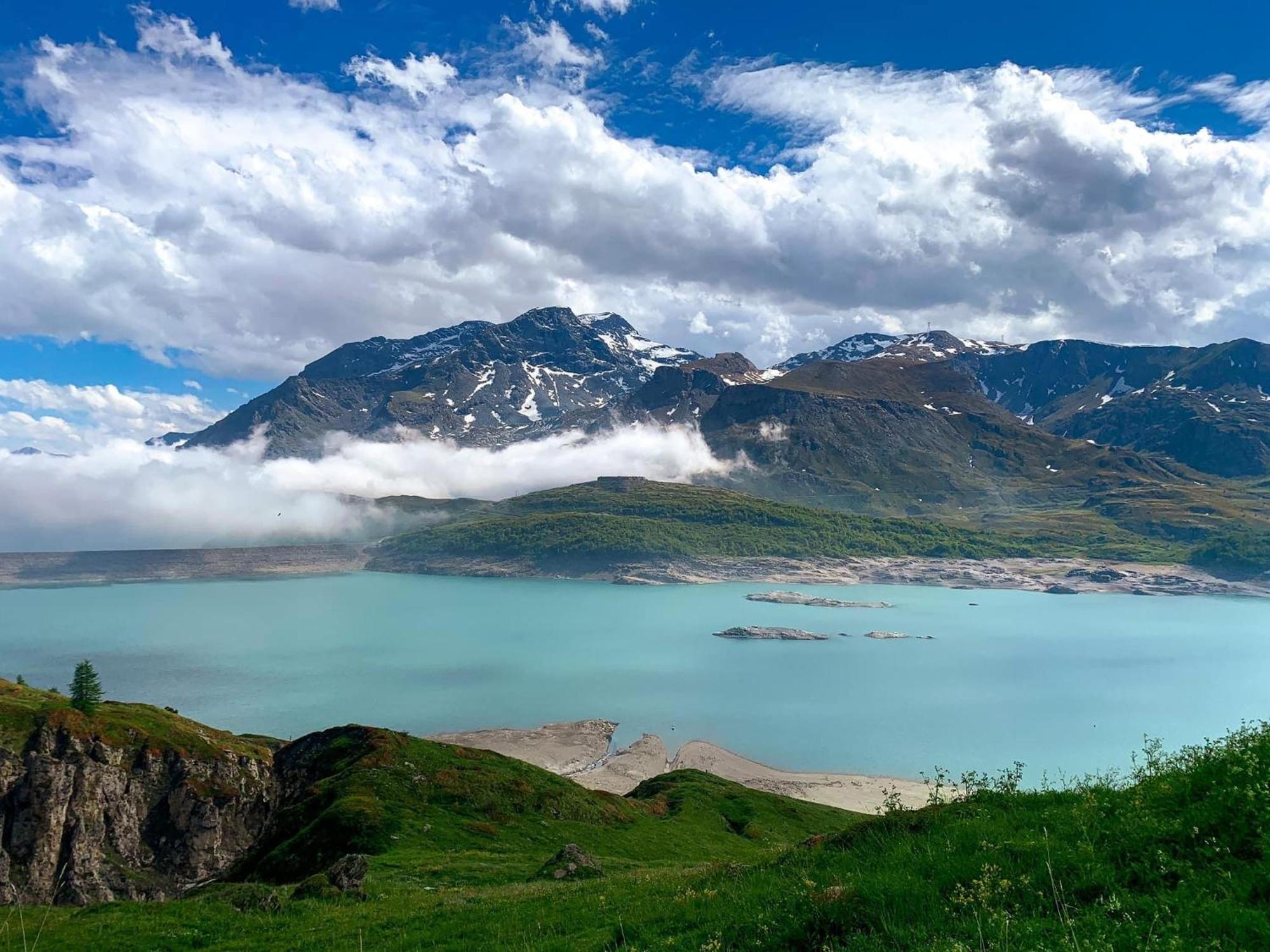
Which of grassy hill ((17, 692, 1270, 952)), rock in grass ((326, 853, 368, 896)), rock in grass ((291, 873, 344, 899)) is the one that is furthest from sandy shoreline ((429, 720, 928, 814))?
grassy hill ((17, 692, 1270, 952))

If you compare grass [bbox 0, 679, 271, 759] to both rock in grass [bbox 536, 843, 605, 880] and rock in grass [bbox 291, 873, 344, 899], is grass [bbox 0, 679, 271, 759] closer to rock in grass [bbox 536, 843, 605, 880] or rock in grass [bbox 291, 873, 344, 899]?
rock in grass [bbox 291, 873, 344, 899]

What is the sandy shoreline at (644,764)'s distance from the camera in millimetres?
86125

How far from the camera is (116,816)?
47.9m

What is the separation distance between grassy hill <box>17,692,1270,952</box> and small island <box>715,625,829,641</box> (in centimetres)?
16677

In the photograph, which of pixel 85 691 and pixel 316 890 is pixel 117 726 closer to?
pixel 85 691

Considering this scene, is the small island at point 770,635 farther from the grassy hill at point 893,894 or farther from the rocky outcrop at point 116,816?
the grassy hill at point 893,894

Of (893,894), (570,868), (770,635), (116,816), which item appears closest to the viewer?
(893,894)

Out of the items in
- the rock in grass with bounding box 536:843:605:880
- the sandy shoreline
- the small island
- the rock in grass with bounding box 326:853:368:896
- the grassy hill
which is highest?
the grassy hill

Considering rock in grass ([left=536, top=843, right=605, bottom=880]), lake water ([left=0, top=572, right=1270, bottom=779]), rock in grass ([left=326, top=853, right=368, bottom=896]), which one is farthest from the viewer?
lake water ([left=0, top=572, right=1270, bottom=779])

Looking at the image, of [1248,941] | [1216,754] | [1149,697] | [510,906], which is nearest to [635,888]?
[510,906]

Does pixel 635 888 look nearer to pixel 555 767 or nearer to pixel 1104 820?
pixel 1104 820

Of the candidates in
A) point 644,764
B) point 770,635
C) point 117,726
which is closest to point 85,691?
point 117,726

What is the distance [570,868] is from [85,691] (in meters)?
48.9

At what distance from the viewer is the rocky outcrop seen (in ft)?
144
